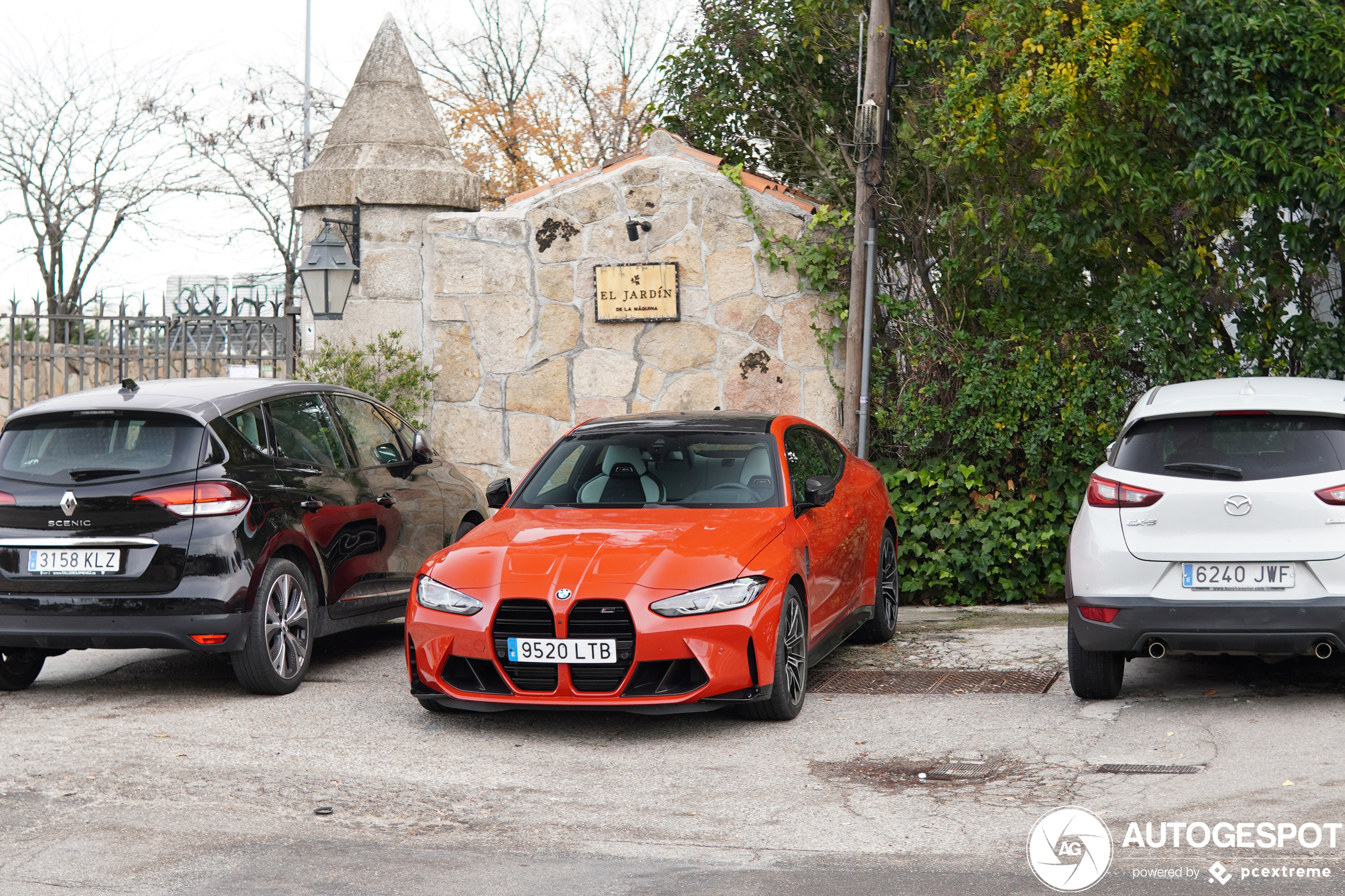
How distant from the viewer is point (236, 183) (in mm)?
31016

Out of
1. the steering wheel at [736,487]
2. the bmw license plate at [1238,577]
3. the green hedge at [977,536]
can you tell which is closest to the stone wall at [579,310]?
the green hedge at [977,536]

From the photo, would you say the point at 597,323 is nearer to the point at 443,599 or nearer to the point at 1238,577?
the point at 443,599

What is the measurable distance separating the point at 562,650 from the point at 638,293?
578cm

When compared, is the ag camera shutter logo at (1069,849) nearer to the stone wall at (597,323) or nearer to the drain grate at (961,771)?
the drain grate at (961,771)

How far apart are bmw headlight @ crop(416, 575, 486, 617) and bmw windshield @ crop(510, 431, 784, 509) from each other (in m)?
1.07

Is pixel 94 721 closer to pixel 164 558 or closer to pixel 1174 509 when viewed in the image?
pixel 164 558

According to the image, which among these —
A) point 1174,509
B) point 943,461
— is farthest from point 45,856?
point 943,461

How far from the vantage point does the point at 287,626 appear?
24.8 feet

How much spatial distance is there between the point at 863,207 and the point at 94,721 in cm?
666

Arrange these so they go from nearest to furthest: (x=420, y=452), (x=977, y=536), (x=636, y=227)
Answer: (x=420, y=452) < (x=977, y=536) < (x=636, y=227)

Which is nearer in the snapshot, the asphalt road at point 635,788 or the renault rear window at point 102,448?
the asphalt road at point 635,788

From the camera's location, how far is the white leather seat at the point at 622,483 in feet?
24.8

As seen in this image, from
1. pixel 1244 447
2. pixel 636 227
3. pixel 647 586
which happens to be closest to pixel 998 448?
pixel 636 227

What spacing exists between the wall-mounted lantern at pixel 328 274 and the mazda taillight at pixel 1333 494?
811cm
